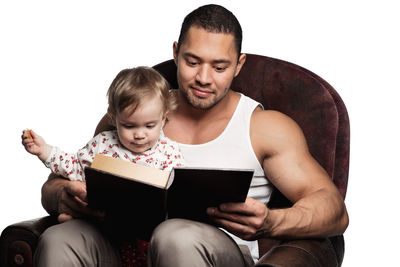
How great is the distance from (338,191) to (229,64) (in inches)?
33.1

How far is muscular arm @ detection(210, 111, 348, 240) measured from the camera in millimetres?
2793

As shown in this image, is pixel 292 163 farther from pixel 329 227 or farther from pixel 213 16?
pixel 213 16

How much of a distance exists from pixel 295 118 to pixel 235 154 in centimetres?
42

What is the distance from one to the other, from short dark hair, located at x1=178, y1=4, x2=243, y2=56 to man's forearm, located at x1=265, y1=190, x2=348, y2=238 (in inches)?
35.5

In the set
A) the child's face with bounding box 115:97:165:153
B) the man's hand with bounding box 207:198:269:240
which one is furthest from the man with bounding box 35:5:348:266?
the child's face with bounding box 115:97:165:153

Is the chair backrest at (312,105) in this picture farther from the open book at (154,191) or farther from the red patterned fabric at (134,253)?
the red patterned fabric at (134,253)

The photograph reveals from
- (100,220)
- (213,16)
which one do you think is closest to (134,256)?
(100,220)

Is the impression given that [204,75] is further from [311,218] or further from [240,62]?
[311,218]

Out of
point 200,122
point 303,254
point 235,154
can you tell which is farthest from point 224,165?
point 303,254

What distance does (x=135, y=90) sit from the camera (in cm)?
303

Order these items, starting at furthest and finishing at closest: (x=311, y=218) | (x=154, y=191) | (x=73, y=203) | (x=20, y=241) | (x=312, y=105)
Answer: (x=312, y=105)
(x=20, y=241)
(x=73, y=203)
(x=311, y=218)
(x=154, y=191)

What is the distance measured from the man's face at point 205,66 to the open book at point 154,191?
2.24ft

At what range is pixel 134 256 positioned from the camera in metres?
3.12

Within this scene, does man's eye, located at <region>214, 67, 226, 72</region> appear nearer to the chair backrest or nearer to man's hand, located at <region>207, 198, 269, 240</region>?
the chair backrest
